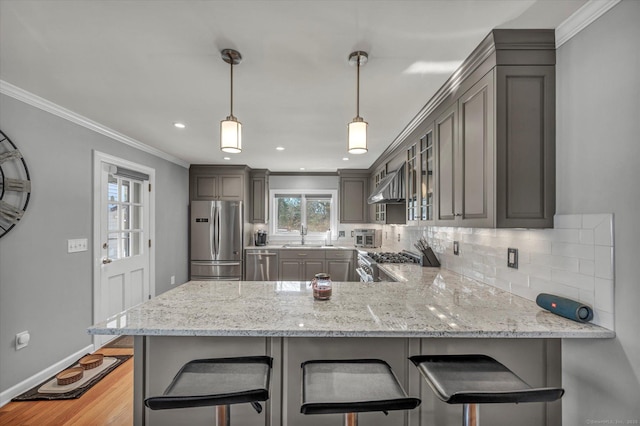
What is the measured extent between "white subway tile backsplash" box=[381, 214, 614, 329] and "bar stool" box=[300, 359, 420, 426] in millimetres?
992

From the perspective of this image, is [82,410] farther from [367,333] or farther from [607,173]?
[607,173]

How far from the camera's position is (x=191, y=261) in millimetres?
4980

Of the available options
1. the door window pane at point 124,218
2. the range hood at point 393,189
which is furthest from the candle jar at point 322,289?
the door window pane at point 124,218

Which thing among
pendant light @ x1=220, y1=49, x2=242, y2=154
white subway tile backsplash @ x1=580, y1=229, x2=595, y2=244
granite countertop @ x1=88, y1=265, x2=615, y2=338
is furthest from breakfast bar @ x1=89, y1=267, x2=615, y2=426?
pendant light @ x1=220, y1=49, x2=242, y2=154

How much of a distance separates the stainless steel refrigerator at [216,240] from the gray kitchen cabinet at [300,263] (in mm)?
744

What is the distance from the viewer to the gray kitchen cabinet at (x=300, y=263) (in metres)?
5.10

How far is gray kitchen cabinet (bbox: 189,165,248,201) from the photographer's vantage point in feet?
16.8

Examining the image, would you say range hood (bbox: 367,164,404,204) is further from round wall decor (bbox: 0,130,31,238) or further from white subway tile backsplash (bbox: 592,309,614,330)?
round wall decor (bbox: 0,130,31,238)

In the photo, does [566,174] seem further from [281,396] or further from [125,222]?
[125,222]

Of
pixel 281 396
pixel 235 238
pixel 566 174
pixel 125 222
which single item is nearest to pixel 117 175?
pixel 125 222

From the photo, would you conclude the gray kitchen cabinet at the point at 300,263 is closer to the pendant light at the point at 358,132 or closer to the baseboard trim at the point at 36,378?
the baseboard trim at the point at 36,378

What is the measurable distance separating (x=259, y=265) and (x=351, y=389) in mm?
4232

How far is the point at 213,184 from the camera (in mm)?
5133

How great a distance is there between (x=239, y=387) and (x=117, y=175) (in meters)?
3.22
